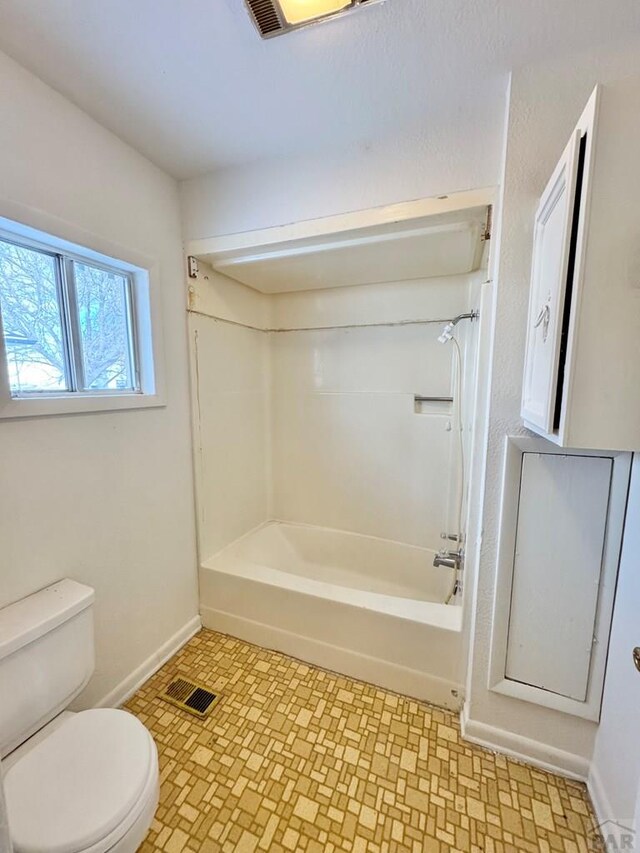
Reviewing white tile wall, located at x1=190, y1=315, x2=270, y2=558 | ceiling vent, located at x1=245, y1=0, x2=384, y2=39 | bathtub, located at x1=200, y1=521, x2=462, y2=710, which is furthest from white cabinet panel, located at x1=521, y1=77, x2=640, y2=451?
white tile wall, located at x1=190, y1=315, x2=270, y2=558

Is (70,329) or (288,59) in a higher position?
(288,59)

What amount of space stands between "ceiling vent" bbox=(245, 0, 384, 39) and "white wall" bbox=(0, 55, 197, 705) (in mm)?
802

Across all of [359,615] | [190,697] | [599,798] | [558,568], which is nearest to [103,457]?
[190,697]

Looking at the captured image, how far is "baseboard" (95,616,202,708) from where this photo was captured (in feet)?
4.92

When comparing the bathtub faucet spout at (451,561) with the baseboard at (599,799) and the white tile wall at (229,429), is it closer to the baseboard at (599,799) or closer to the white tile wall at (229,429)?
the baseboard at (599,799)

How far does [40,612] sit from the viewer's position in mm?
1106

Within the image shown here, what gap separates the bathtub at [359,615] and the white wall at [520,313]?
0.59 ft

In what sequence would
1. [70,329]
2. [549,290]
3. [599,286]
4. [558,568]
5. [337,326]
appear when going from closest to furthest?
[599,286]
[549,290]
[558,568]
[70,329]
[337,326]

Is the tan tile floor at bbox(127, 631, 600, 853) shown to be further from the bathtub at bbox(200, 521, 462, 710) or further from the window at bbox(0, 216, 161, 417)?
the window at bbox(0, 216, 161, 417)

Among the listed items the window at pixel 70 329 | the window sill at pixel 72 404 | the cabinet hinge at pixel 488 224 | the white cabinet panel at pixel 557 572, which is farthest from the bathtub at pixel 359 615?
the cabinet hinge at pixel 488 224

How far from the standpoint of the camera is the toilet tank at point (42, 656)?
994 mm

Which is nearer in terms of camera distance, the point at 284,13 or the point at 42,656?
the point at 284,13

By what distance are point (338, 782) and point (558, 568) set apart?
1.10 metres

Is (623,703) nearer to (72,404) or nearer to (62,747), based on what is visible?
(62,747)
